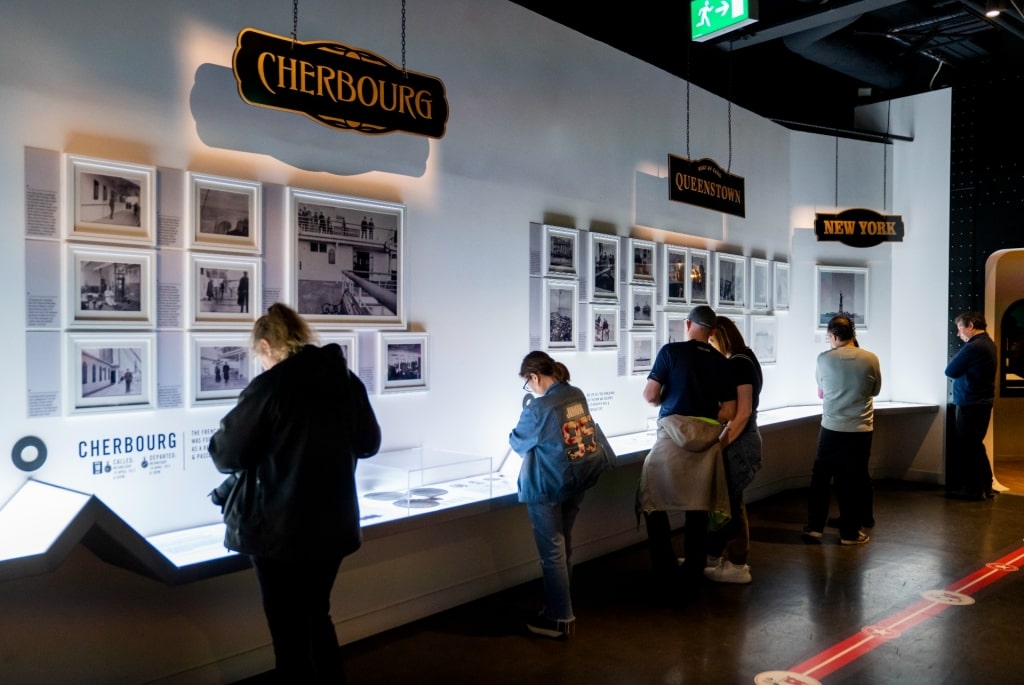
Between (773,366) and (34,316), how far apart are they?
6.15m

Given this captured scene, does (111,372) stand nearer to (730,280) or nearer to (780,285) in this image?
(730,280)

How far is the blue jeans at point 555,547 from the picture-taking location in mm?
3816

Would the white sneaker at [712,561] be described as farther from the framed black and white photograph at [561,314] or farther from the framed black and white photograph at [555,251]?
the framed black and white photograph at [555,251]

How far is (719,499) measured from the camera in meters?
4.38

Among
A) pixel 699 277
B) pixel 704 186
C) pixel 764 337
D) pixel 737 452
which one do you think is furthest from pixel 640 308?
pixel 764 337

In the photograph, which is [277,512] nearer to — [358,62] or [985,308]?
[358,62]

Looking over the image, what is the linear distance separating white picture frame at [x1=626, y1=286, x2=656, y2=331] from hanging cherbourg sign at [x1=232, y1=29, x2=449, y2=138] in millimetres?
2511

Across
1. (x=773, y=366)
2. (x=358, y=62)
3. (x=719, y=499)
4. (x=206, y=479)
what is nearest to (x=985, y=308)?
(x=773, y=366)

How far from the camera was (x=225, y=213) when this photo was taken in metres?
3.52

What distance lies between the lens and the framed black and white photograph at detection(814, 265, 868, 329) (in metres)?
7.93

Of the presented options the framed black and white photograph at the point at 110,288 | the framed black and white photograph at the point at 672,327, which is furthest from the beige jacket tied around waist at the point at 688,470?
the framed black and white photograph at the point at 110,288

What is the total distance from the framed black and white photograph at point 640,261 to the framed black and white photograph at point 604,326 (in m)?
0.33

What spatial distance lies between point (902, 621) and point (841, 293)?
4.52 m

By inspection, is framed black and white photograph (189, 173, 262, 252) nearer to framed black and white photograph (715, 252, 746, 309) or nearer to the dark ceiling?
the dark ceiling
